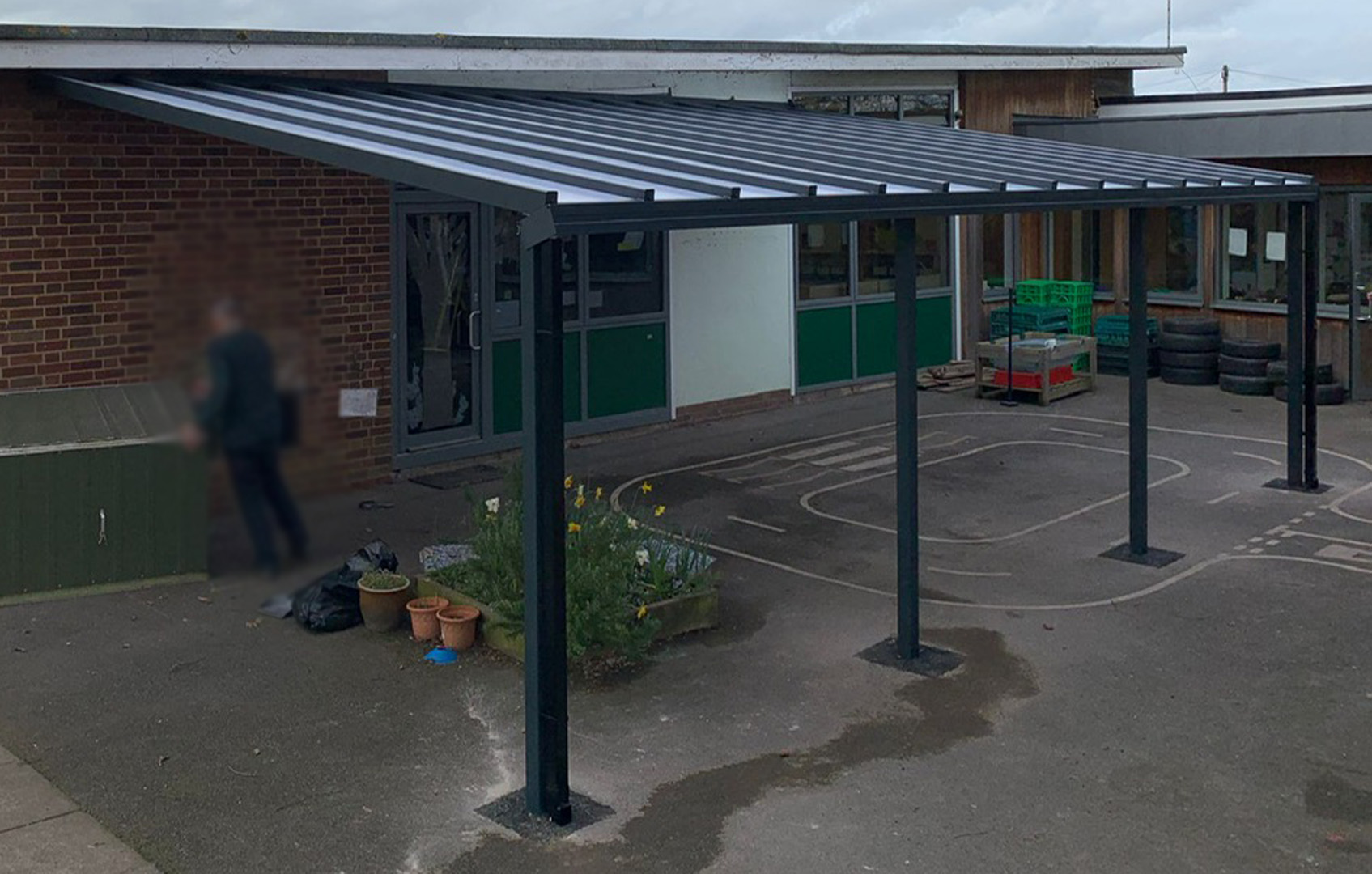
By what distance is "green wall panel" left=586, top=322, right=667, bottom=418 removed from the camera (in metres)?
14.7

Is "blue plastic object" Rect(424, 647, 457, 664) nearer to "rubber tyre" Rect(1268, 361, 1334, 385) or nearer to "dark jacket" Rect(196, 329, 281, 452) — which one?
"dark jacket" Rect(196, 329, 281, 452)

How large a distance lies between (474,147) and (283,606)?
6.44 meters

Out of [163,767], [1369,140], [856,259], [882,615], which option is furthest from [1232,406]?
[163,767]

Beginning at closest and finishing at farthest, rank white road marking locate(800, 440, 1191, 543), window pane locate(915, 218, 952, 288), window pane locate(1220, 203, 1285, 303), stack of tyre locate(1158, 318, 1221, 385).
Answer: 1. white road marking locate(800, 440, 1191, 543)
2. window pane locate(1220, 203, 1285, 303)
3. stack of tyre locate(1158, 318, 1221, 385)
4. window pane locate(915, 218, 952, 288)

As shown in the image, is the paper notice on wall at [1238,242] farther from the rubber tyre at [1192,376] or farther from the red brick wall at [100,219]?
the red brick wall at [100,219]

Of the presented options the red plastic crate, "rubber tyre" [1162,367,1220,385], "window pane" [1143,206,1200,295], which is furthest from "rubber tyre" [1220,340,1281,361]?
the red plastic crate

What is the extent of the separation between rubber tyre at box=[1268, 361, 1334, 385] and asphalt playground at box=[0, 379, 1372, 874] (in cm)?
541

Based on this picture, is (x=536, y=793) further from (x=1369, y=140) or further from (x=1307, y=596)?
(x=1369, y=140)

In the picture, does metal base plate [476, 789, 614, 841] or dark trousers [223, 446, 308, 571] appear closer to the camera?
dark trousers [223, 446, 308, 571]

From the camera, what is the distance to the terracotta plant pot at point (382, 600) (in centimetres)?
858

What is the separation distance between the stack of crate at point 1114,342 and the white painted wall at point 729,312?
15.0ft

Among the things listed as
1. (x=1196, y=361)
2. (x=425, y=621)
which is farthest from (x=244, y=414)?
(x=1196, y=361)

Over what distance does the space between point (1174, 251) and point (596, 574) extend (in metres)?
13.3

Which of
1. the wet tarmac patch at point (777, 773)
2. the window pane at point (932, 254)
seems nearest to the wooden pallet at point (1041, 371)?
the window pane at point (932, 254)
